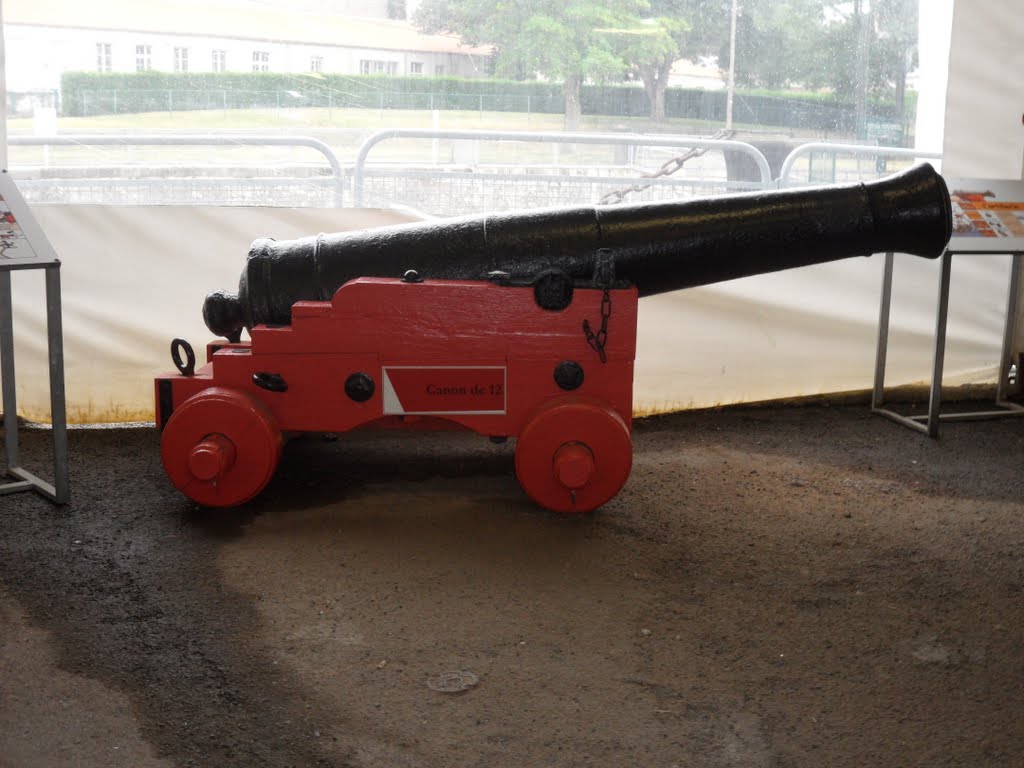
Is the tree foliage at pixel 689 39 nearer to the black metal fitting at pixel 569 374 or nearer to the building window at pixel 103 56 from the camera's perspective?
the building window at pixel 103 56

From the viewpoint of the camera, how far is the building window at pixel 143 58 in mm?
4871

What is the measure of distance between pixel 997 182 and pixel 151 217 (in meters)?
3.50

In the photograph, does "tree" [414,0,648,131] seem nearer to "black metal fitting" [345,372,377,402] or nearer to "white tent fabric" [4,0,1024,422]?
"white tent fabric" [4,0,1024,422]

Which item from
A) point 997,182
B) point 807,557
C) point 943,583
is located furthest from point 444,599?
point 997,182

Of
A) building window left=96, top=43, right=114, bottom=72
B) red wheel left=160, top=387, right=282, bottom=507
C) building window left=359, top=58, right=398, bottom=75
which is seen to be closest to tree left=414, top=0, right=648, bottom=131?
building window left=359, top=58, right=398, bottom=75

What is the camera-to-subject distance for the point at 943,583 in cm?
331

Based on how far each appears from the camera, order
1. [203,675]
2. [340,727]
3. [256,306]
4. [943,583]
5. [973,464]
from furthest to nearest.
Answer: [973,464] < [256,306] < [943,583] < [203,675] < [340,727]

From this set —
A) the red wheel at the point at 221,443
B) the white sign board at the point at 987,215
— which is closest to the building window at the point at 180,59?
the red wheel at the point at 221,443

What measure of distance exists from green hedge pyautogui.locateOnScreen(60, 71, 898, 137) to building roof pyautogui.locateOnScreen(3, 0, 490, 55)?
0.15 meters

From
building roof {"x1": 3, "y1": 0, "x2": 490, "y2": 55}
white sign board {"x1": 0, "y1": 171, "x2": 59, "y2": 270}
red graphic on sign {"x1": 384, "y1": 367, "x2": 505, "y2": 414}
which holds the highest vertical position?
building roof {"x1": 3, "y1": 0, "x2": 490, "y2": 55}

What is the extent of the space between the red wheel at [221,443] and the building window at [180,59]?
1.80m

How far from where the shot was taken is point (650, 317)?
17.1 feet

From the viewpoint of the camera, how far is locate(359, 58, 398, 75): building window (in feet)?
16.5

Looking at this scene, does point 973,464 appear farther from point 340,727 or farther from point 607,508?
point 340,727
